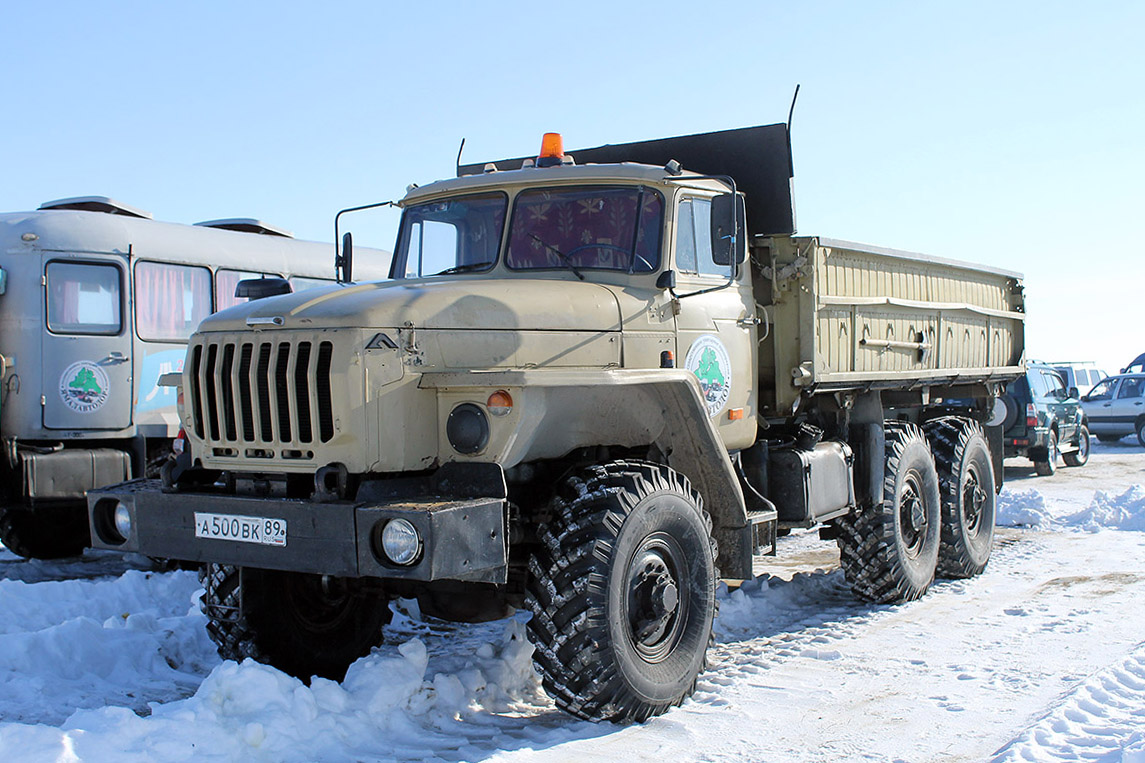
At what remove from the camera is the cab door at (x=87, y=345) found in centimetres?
988

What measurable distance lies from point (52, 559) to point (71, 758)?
7517mm

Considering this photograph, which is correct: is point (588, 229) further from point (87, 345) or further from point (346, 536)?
point (87, 345)

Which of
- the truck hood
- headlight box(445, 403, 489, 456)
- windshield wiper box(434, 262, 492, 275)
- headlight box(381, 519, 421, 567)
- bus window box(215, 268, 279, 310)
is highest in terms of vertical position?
bus window box(215, 268, 279, 310)

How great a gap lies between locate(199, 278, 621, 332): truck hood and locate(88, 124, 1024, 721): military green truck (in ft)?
0.05

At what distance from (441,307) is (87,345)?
21.6 ft

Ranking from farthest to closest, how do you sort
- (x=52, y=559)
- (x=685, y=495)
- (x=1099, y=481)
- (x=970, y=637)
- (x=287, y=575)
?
(x=1099, y=481) → (x=52, y=559) → (x=970, y=637) → (x=287, y=575) → (x=685, y=495)

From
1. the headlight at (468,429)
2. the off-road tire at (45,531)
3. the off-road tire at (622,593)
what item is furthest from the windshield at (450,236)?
the off-road tire at (45,531)

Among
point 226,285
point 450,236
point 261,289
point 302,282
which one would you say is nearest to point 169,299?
point 226,285

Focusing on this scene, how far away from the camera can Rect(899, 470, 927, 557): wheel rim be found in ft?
26.3

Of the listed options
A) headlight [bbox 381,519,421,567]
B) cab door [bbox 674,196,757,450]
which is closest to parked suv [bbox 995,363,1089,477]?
cab door [bbox 674,196,757,450]

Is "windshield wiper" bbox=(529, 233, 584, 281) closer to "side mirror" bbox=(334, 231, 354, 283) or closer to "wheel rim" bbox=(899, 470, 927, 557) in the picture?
"side mirror" bbox=(334, 231, 354, 283)

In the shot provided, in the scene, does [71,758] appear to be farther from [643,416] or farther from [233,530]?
[643,416]

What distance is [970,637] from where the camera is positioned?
21.6 ft

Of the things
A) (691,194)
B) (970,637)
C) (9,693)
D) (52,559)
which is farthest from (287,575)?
(52,559)
